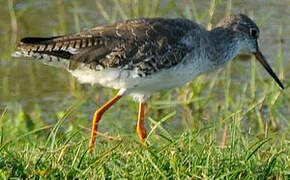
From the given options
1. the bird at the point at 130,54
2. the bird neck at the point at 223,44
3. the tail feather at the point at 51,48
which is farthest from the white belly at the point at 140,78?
the bird neck at the point at 223,44

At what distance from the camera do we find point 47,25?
10055 millimetres

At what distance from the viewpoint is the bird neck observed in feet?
21.9

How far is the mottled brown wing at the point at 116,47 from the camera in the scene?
5910 millimetres

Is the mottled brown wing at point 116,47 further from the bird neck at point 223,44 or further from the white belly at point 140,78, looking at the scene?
the bird neck at point 223,44

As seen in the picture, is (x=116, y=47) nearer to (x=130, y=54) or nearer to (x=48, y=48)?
(x=130, y=54)

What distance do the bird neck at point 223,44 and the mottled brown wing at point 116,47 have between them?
0.63 meters

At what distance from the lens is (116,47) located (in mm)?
5953

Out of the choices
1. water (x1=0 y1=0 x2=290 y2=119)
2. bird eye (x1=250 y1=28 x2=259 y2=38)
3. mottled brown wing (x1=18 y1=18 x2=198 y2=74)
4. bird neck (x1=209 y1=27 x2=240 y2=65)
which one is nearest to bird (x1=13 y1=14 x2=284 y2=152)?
mottled brown wing (x1=18 y1=18 x2=198 y2=74)

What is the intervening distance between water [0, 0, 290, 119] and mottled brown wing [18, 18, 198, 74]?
79.0 inches

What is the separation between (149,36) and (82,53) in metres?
0.55

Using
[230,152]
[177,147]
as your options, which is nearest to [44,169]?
[177,147]

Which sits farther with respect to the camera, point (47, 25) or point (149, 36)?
point (47, 25)

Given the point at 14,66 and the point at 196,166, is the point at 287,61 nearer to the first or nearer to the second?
the point at 14,66

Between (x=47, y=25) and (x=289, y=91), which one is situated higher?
(x=47, y=25)
